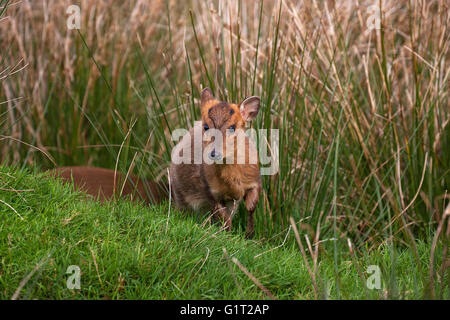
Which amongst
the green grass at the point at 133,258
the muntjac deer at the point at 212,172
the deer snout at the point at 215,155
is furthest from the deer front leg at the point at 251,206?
the deer snout at the point at 215,155

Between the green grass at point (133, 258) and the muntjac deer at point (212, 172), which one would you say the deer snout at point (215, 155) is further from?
the green grass at point (133, 258)

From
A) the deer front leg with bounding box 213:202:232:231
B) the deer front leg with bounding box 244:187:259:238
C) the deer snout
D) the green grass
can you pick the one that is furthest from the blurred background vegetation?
the deer snout

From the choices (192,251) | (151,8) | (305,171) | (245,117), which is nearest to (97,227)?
(192,251)

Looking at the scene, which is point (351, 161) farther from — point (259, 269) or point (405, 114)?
point (259, 269)

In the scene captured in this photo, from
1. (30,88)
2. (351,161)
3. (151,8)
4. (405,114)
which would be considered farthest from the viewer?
(151,8)

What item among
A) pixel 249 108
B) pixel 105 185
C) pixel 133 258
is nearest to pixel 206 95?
pixel 249 108

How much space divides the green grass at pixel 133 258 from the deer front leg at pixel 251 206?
12.4 inches

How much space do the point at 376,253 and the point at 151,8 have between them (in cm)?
403

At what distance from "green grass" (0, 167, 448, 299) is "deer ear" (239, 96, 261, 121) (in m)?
0.75

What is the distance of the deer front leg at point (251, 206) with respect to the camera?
387 cm

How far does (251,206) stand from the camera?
387 cm

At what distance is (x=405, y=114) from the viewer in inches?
196

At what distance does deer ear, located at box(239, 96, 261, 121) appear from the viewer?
3602 millimetres

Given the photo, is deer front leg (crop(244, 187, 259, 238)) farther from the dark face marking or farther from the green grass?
the dark face marking
